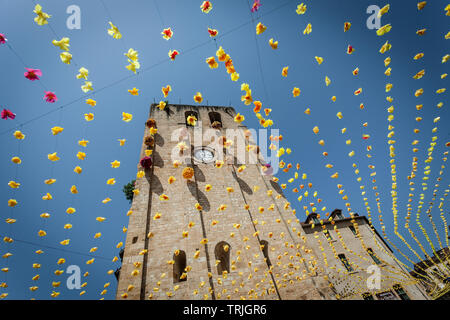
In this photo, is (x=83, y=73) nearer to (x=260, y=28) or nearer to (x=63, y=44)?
(x=63, y=44)

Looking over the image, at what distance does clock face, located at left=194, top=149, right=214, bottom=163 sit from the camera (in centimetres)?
1313

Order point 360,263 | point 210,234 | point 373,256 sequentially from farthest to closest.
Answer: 1. point 373,256
2. point 360,263
3. point 210,234

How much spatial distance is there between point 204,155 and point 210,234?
562cm

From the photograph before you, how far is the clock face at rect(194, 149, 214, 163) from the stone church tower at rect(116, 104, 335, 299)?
0.07m

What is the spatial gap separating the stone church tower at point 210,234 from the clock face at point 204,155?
7 centimetres

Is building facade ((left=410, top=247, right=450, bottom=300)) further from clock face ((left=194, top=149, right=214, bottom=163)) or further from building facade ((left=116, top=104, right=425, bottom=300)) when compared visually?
clock face ((left=194, top=149, right=214, bottom=163))

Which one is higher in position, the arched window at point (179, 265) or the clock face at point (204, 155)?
the clock face at point (204, 155)

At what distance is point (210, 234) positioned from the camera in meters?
9.67

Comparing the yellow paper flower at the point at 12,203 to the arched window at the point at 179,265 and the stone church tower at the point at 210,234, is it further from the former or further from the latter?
the arched window at the point at 179,265

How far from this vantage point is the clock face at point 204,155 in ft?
43.1

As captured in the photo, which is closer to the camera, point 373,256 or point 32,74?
point 32,74

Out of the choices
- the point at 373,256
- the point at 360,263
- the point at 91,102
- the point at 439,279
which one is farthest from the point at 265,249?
the point at 439,279

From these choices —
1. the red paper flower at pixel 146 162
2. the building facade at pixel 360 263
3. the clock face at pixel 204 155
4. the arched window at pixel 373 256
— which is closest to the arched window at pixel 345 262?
the building facade at pixel 360 263

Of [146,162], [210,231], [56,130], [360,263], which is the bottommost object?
[360,263]
